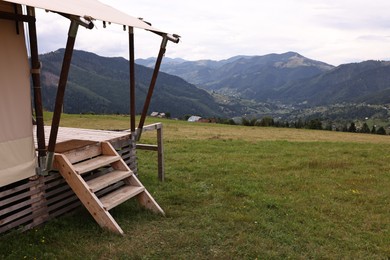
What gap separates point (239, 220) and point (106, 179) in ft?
11.1

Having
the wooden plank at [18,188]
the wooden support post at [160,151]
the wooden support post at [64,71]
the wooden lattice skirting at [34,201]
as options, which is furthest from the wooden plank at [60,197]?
the wooden support post at [160,151]

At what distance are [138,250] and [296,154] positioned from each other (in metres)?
14.1

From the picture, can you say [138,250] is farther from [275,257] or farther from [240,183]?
[240,183]

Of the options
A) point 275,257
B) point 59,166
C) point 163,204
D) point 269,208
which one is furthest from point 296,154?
point 59,166

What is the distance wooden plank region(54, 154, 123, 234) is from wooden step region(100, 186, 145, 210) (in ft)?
0.62

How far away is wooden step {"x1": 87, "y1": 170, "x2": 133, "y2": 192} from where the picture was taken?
27.1ft

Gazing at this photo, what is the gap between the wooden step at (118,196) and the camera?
817 centimetres

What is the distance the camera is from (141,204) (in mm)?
9352

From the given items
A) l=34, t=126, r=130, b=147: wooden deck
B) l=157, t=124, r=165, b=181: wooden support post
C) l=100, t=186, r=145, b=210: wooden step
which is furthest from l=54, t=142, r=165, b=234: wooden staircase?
l=157, t=124, r=165, b=181: wooden support post

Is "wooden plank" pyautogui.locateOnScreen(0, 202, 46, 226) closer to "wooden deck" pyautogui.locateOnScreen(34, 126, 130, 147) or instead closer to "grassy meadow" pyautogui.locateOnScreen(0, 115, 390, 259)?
"grassy meadow" pyautogui.locateOnScreen(0, 115, 390, 259)

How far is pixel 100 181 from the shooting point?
8602mm

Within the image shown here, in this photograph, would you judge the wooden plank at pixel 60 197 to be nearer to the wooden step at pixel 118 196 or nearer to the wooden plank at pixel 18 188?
the wooden plank at pixel 18 188

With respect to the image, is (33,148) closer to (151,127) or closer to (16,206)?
(16,206)

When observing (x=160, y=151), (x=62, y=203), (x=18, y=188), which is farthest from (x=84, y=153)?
(x=160, y=151)
